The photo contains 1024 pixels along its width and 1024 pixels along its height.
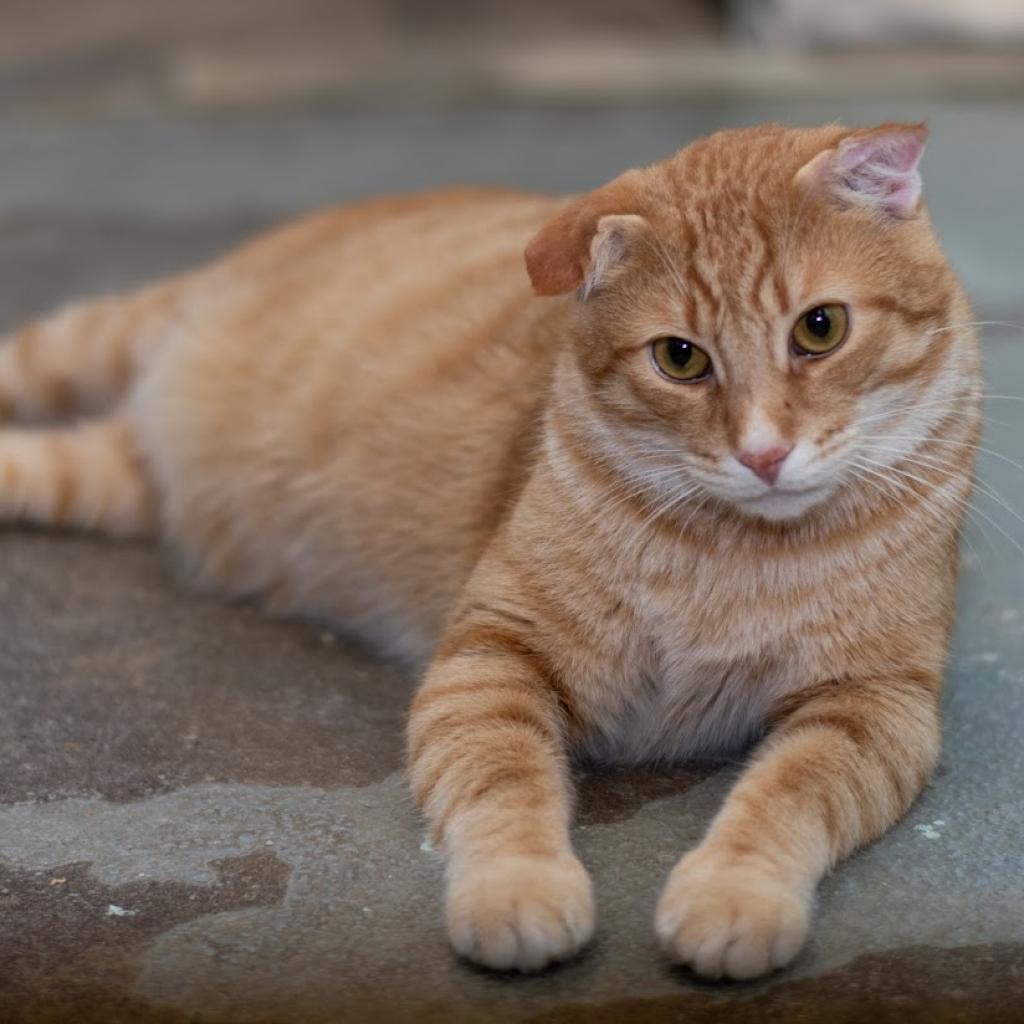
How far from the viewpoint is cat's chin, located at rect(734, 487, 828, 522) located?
231 cm

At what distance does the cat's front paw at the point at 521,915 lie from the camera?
2059mm

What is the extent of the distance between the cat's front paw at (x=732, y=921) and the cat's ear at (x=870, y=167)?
0.99m

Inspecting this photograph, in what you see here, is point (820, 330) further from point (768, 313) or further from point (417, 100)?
point (417, 100)

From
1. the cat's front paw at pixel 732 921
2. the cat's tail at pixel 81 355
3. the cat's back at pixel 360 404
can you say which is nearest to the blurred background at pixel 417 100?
the cat's tail at pixel 81 355

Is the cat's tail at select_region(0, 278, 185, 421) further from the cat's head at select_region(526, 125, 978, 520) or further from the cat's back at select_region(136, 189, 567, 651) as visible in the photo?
the cat's head at select_region(526, 125, 978, 520)

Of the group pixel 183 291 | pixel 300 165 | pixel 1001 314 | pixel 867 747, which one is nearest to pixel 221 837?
pixel 867 747

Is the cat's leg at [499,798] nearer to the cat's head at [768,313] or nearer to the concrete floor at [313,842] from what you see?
the concrete floor at [313,842]

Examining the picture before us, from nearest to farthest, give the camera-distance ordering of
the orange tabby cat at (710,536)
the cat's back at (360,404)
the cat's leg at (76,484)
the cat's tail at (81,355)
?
1. the orange tabby cat at (710,536)
2. the cat's back at (360,404)
3. the cat's leg at (76,484)
4. the cat's tail at (81,355)

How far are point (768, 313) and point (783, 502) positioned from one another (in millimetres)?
269

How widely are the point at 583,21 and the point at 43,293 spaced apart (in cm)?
541

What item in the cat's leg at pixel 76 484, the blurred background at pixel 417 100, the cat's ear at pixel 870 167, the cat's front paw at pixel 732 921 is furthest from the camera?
the blurred background at pixel 417 100

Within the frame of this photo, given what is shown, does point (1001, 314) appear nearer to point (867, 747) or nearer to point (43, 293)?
point (867, 747)

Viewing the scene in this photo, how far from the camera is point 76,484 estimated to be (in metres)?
3.83

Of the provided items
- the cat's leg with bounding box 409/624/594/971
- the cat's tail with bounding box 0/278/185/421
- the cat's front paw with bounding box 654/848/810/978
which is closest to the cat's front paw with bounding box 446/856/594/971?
the cat's leg with bounding box 409/624/594/971
